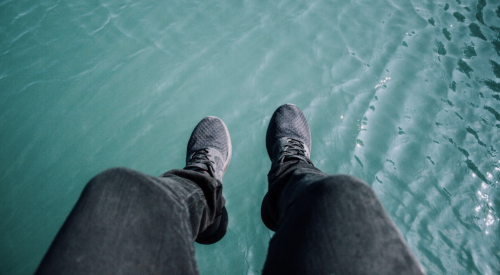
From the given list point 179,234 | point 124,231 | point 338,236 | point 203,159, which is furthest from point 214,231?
point 338,236

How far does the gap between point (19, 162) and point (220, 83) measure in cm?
196

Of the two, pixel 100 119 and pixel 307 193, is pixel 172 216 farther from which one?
pixel 100 119

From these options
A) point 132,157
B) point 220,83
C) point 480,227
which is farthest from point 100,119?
point 480,227

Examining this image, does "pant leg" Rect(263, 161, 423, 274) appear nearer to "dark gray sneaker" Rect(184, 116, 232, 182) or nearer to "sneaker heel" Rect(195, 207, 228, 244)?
"sneaker heel" Rect(195, 207, 228, 244)

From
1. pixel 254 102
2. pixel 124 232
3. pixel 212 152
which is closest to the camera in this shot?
pixel 124 232

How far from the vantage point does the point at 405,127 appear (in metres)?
2.11

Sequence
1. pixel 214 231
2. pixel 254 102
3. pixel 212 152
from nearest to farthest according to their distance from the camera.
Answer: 1. pixel 214 231
2. pixel 212 152
3. pixel 254 102

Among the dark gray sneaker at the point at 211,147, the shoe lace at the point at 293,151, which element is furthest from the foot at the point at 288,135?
the dark gray sneaker at the point at 211,147

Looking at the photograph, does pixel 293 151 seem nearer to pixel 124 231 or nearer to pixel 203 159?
pixel 203 159

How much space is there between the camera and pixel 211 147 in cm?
185

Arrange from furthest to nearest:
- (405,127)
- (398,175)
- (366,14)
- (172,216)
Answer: (366,14)
(405,127)
(398,175)
(172,216)

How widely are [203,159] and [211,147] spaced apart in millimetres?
182

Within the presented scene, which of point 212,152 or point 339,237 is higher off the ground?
point 339,237

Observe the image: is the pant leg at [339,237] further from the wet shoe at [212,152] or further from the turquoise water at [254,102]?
the turquoise water at [254,102]
